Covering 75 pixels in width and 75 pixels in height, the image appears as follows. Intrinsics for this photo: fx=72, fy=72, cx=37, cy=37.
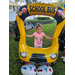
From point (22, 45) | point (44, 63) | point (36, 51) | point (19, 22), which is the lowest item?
point (44, 63)

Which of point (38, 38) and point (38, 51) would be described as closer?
point (38, 51)

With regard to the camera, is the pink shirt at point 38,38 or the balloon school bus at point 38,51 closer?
the balloon school bus at point 38,51

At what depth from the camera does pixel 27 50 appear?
8.44ft

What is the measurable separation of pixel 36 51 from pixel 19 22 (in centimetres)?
119

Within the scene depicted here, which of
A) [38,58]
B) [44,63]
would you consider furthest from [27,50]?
[44,63]

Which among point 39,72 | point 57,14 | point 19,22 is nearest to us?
point 39,72

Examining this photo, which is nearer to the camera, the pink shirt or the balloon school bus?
the balloon school bus

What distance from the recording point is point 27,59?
7.86 ft

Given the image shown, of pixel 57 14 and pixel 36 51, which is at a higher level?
pixel 57 14

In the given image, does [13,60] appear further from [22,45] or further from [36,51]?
[36,51]

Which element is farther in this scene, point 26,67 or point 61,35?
point 61,35

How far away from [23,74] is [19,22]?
170cm

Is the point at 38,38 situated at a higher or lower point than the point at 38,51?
higher

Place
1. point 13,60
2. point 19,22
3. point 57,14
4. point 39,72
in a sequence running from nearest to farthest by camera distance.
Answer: point 39,72 → point 57,14 → point 19,22 → point 13,60
